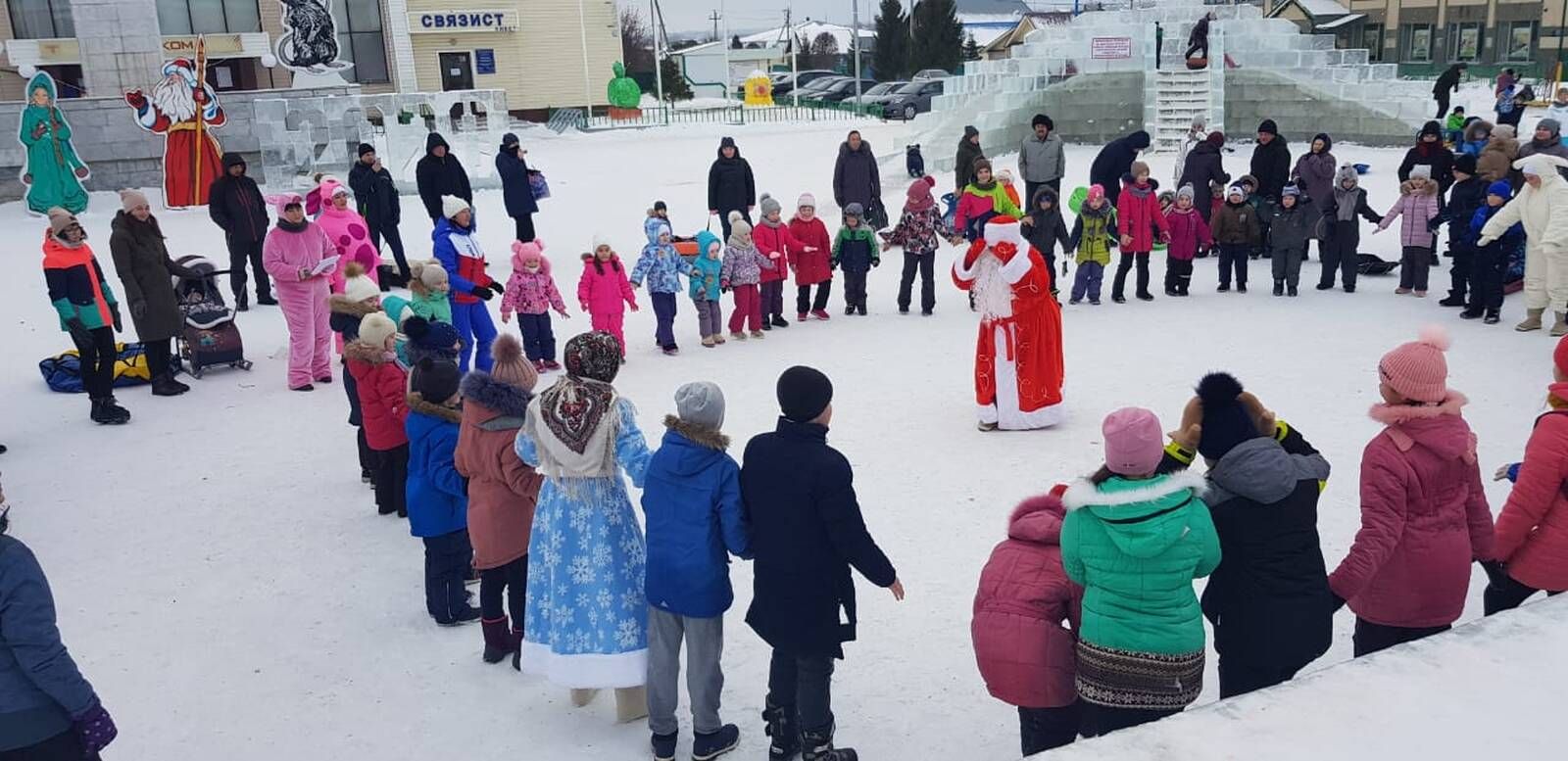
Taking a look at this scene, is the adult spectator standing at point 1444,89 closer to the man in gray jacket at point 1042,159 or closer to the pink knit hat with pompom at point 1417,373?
the man in gray jacket at point 1042,159

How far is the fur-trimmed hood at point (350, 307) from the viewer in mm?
7668

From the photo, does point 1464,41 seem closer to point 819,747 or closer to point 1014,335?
point 1014,335

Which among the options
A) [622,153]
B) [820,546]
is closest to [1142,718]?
[820,546]

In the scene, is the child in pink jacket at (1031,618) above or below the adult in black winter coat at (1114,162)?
below

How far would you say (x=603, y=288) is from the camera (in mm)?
9805

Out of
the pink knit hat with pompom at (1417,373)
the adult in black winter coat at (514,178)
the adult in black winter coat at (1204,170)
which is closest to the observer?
the pink knit hat with pompom at (1417,373)

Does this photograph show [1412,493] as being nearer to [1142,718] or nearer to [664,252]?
[1142,718]

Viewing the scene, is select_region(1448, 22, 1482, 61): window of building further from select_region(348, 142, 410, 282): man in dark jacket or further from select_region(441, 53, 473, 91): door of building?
select_region(348, 142, 410, 282): man in dark jacket

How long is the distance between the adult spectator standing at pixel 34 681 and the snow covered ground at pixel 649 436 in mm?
1085

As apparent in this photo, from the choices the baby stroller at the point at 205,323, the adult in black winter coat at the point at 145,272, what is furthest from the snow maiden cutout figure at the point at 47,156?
the adult in black winter coat at the point at 145,272

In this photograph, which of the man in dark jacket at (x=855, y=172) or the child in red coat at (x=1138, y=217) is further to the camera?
the man in dark jacket at (x=855, y=172)

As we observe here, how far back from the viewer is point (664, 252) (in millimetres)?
10195

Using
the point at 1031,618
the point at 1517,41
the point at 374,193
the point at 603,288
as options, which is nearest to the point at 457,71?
the point at 374,193

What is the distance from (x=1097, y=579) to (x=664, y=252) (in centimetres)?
737
